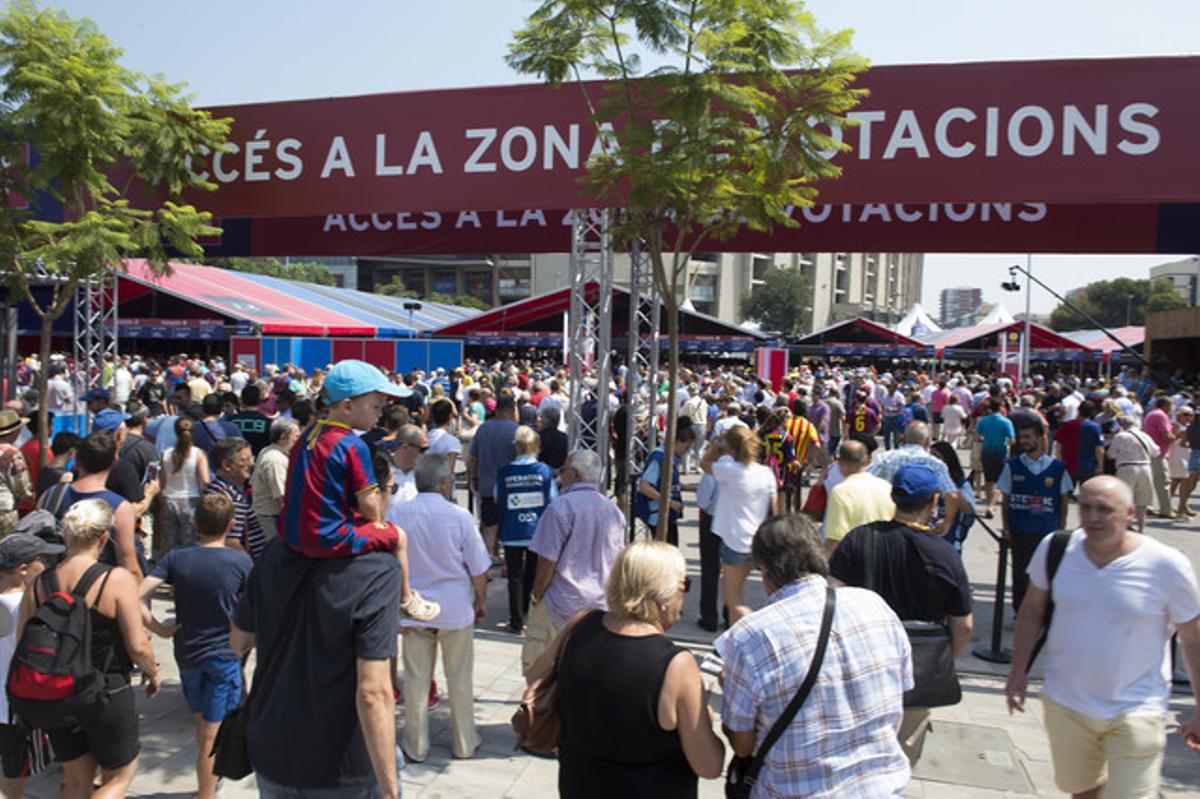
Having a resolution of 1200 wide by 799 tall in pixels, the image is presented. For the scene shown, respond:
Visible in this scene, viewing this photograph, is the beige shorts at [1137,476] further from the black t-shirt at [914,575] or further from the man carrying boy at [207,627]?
the man carrying boy at [207,627]

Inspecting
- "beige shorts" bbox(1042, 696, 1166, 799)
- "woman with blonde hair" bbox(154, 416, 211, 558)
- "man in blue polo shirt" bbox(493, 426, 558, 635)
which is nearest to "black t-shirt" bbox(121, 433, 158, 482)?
"woman with blonde hair" bbox(154, 416, 211, 558)

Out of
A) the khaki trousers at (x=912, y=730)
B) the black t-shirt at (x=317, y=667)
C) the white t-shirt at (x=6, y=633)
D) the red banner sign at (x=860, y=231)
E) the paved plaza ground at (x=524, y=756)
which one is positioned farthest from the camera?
the red banner sign at (x=860, y=231)

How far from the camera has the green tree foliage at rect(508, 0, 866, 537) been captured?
20.7 ft

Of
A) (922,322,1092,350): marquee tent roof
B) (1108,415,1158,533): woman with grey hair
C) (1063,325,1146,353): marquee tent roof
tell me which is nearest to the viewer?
(1108,415,1158,533): woman with grey hair

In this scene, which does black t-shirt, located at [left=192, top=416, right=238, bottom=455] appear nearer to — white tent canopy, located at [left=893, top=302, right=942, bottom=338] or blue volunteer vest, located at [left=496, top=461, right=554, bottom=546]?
blue volunteer vest, located at [left=496, top=461, right=554, bottom=546]

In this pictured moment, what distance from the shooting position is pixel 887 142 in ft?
25.7

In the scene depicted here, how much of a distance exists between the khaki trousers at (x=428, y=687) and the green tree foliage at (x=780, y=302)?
266 ft

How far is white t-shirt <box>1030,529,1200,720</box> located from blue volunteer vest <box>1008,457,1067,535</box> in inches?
152

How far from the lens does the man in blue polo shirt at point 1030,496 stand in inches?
290

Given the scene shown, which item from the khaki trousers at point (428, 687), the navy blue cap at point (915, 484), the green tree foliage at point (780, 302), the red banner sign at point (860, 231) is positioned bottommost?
the khaki trousers at point (428, 687)

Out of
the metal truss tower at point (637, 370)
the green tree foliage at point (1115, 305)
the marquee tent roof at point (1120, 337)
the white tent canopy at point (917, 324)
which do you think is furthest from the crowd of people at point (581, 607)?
the green tree foliage at point (1115, 305)

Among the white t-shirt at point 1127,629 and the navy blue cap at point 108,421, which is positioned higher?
the navy blue cap at point 108,421

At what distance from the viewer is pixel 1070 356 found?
3359cm

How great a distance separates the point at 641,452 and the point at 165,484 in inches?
245
